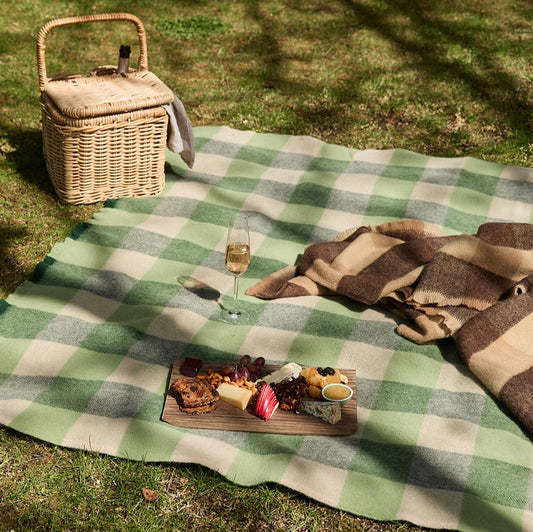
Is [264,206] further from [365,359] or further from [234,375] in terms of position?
[234,375]

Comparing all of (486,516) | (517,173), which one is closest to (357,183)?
(517,173)

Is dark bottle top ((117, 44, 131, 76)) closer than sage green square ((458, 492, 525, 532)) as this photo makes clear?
No

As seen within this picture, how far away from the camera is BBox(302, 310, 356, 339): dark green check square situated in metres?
A: 3.48

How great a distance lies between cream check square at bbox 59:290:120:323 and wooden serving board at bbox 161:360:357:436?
2.48 feet

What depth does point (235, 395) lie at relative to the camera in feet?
9.70

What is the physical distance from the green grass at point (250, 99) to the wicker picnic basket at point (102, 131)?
0.19 metres

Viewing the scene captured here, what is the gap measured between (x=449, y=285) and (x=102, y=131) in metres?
2.05

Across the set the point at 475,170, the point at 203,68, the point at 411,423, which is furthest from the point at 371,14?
the point at 411,423

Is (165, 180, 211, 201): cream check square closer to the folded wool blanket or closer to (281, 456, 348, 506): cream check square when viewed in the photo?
the folded wool blanket

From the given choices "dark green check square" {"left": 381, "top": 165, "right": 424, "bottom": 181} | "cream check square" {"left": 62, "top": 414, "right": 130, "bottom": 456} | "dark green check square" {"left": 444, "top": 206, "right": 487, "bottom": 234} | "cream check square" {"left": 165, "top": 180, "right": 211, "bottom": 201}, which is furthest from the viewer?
"dark green check square" {"left": 381, "top": 165, "right": 424, "bottom": 181}

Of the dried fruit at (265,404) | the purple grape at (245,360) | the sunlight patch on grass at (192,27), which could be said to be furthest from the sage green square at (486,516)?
the sunlight patch on grass at (192,27)

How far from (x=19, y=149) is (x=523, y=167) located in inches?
130

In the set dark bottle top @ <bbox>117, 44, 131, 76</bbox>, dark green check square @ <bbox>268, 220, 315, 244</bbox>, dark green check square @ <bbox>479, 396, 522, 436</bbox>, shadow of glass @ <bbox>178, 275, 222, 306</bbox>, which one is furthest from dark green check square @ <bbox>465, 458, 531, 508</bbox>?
dark bottle top @ <bbox>117, 44, 131, 76</bbox>

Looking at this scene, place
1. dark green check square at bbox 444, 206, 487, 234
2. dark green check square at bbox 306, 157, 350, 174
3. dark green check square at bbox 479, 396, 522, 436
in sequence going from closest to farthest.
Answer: dark green check square at bbox 479, 396, 522, 436 → dark green check square at bbox 444, 206, 487, 234 → dark green check square at bbox 306, 157, 350, 174
